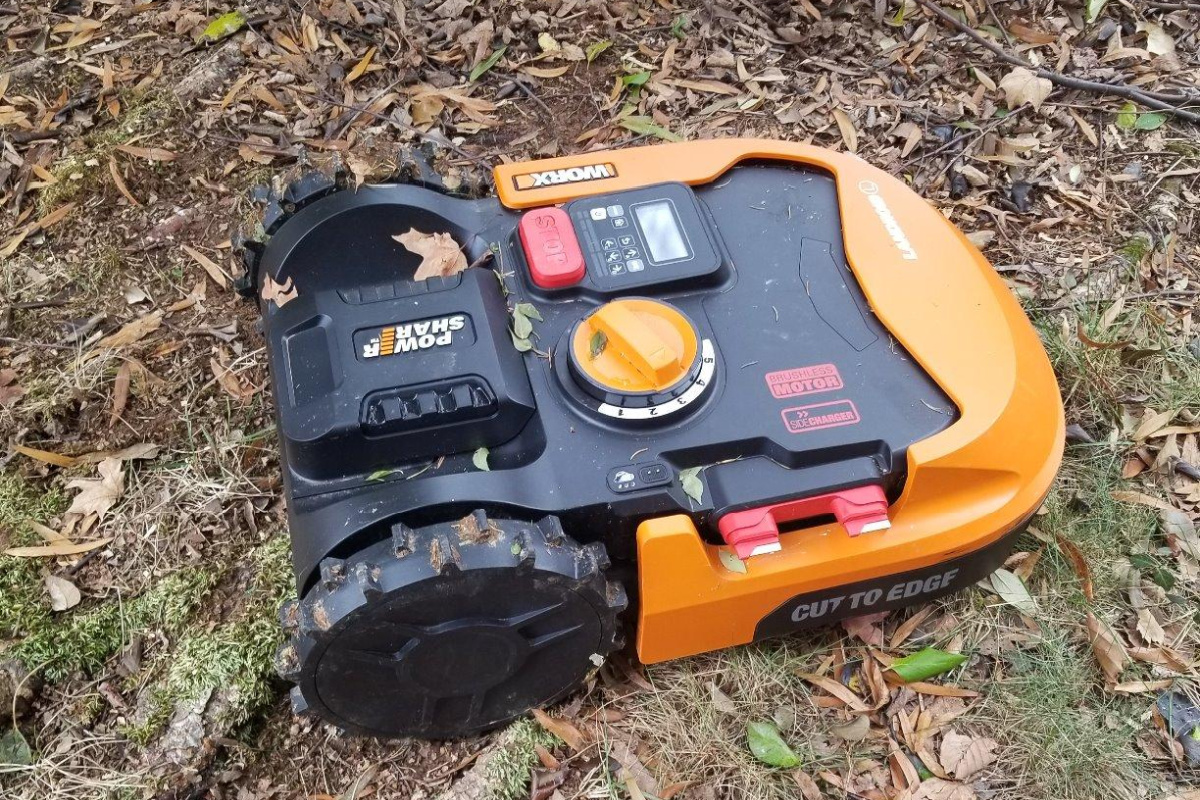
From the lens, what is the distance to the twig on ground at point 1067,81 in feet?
9.26

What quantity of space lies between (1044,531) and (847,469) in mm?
767

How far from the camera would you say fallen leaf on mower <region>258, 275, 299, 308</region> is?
1788mm

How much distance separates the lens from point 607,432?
158cm

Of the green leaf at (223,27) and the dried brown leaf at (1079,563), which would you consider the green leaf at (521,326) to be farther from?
the green leaf at (223,27)

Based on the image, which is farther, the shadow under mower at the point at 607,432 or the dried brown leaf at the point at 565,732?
the dried brown leaf at the point at 565,732

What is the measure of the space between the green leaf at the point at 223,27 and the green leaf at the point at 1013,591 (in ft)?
8.79

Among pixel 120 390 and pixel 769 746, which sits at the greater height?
pixel 120 390

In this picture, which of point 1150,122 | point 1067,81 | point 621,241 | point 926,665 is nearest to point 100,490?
point 621,241

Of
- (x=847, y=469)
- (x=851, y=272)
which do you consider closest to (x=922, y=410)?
(x=847, y=469)

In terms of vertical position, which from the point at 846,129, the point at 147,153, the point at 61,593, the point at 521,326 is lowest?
the point at 61,593

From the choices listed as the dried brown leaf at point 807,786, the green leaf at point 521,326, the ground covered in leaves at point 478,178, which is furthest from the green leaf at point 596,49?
the dried brown leaf at point 807,786

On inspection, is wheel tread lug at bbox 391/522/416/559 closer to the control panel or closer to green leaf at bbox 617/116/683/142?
the control panel

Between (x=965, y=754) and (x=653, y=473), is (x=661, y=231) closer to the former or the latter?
(x=653, y=473)

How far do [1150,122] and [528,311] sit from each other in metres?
2.18
